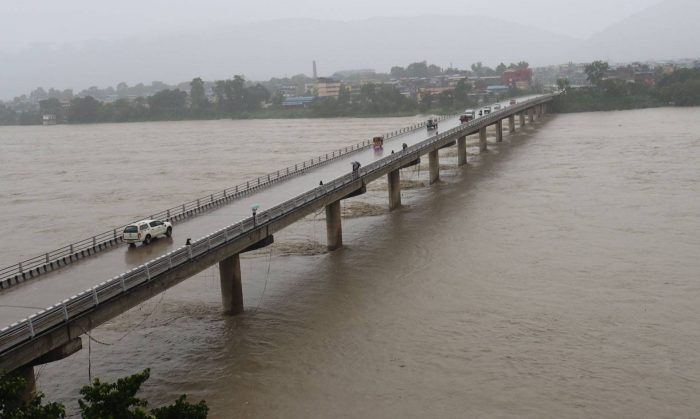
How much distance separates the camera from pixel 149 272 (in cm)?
1995

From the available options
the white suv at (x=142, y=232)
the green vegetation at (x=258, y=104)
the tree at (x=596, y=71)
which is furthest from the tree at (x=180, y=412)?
the tree at (x=596, y=71)

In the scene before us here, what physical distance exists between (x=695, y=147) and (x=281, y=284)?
2035 inches

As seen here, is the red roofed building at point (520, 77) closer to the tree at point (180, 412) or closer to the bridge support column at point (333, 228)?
the bridge support column at point (333, 228)

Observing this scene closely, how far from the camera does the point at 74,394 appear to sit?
2042 centimetres

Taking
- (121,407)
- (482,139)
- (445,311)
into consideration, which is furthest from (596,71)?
(121,407)

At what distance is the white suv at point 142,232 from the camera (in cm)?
2459

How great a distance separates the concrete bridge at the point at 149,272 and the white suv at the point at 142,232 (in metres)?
0.46

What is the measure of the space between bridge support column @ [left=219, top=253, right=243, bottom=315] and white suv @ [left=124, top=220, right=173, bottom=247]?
2.61 m

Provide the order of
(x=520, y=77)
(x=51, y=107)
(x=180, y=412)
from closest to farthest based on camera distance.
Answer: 1. (x=180, y=412)
2. (x=520, y=77)
3. (x=51, y=107)

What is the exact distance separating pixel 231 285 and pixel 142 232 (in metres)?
3.77

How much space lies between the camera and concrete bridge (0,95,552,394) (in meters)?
16.5

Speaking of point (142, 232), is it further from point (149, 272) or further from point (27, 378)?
point (27, 378)

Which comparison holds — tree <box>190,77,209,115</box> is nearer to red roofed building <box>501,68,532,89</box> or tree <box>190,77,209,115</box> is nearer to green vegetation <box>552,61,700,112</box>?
red roofed building <box>501,68,532,89</box>

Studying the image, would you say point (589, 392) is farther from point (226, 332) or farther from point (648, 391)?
point (226, 332)
